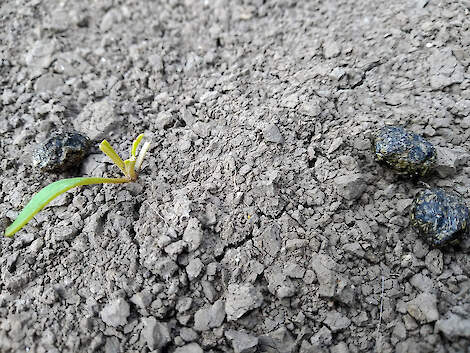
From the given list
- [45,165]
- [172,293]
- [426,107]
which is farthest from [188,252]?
[426,107]

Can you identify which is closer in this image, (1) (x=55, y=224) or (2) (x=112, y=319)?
(2) (x=112, y=319)

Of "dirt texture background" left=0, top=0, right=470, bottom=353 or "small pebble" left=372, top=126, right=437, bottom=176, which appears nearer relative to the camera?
"dirt texture background" left=0, top=0, right=470, bottom=353

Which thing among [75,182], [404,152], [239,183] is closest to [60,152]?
[75,182]

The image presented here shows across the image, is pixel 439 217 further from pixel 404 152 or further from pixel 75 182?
pixel 75 182

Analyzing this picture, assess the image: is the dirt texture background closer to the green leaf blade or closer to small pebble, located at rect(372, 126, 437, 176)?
small pebble, located at rect(372, 126, 437, 176)

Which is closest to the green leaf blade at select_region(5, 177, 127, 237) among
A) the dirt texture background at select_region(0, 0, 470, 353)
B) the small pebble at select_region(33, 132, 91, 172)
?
the dirt texture background at select_region(0, 0, 470, 353)

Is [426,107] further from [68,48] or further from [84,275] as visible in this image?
[68,48]

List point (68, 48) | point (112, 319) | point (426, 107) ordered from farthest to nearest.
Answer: point (68, 48)
point (426, 107)
point (112, 319)
